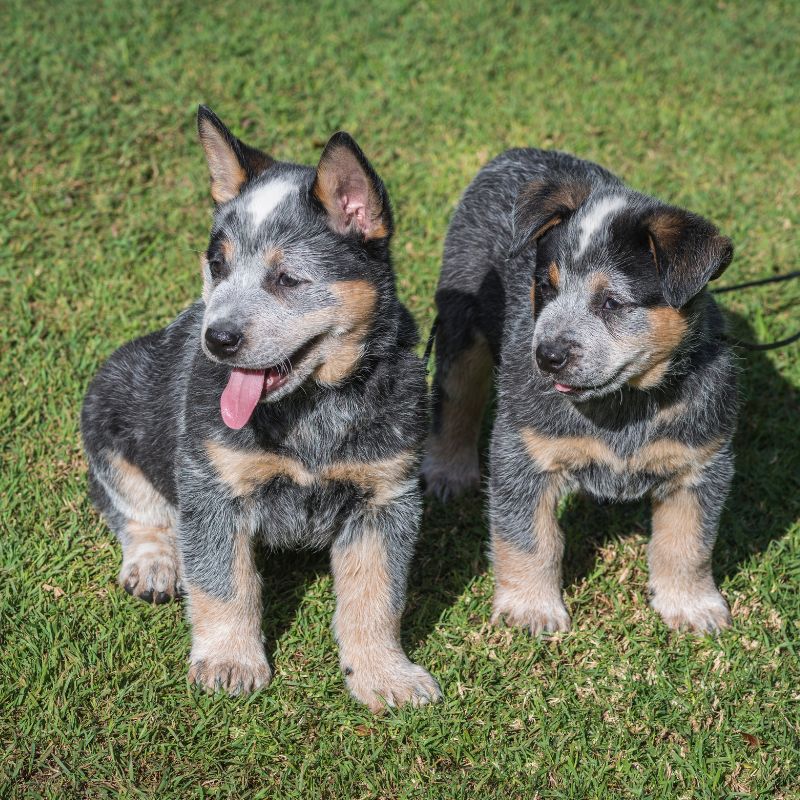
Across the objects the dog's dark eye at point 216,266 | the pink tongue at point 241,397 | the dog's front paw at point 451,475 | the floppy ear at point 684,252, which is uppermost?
the floppy ear at point 684,252

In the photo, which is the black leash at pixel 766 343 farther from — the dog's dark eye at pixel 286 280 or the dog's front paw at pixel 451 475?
the dog's dark eye at pixel 286 280

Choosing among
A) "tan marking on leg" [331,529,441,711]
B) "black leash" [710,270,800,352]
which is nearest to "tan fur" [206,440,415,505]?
"tan marking on leg" [331,529,441,711]

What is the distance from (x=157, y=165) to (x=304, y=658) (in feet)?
16.6

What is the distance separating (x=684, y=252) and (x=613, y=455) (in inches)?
42.2

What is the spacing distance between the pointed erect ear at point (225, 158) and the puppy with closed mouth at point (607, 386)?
1.31m

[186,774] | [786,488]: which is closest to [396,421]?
[186,774]

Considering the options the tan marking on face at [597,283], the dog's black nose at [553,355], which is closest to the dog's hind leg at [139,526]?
the dog's black nose at [553,355]

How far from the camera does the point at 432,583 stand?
5652mm

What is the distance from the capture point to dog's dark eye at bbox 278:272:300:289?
14.1 feet

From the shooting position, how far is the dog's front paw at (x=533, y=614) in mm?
5285

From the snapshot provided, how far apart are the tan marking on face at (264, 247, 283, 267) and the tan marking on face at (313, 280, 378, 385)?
0.26m

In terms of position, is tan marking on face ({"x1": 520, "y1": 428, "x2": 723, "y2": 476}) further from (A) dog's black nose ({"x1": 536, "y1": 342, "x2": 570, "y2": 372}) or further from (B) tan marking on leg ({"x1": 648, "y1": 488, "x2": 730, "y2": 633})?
(A) dog's black nose ({"x1": 536, "y1": 342, "x2": 570, "y2": 372})

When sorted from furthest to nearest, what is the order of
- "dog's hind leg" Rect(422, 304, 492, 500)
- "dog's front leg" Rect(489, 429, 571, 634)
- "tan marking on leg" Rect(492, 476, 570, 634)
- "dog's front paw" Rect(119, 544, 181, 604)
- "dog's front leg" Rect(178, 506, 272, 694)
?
"dog's hind leg" Rect(422, 304, 492, 500) → "dog's front paw" Rect(119, 544, 181, 604) → "tan marking on leg" Rect(492, 476, 570, 634) → "dog's front leg" Rect(489, 429, 571, 634) → "dog's front leg" Rect(178, 506, 272, 694)

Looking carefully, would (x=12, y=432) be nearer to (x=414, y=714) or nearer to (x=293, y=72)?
(x=414, y=714)
